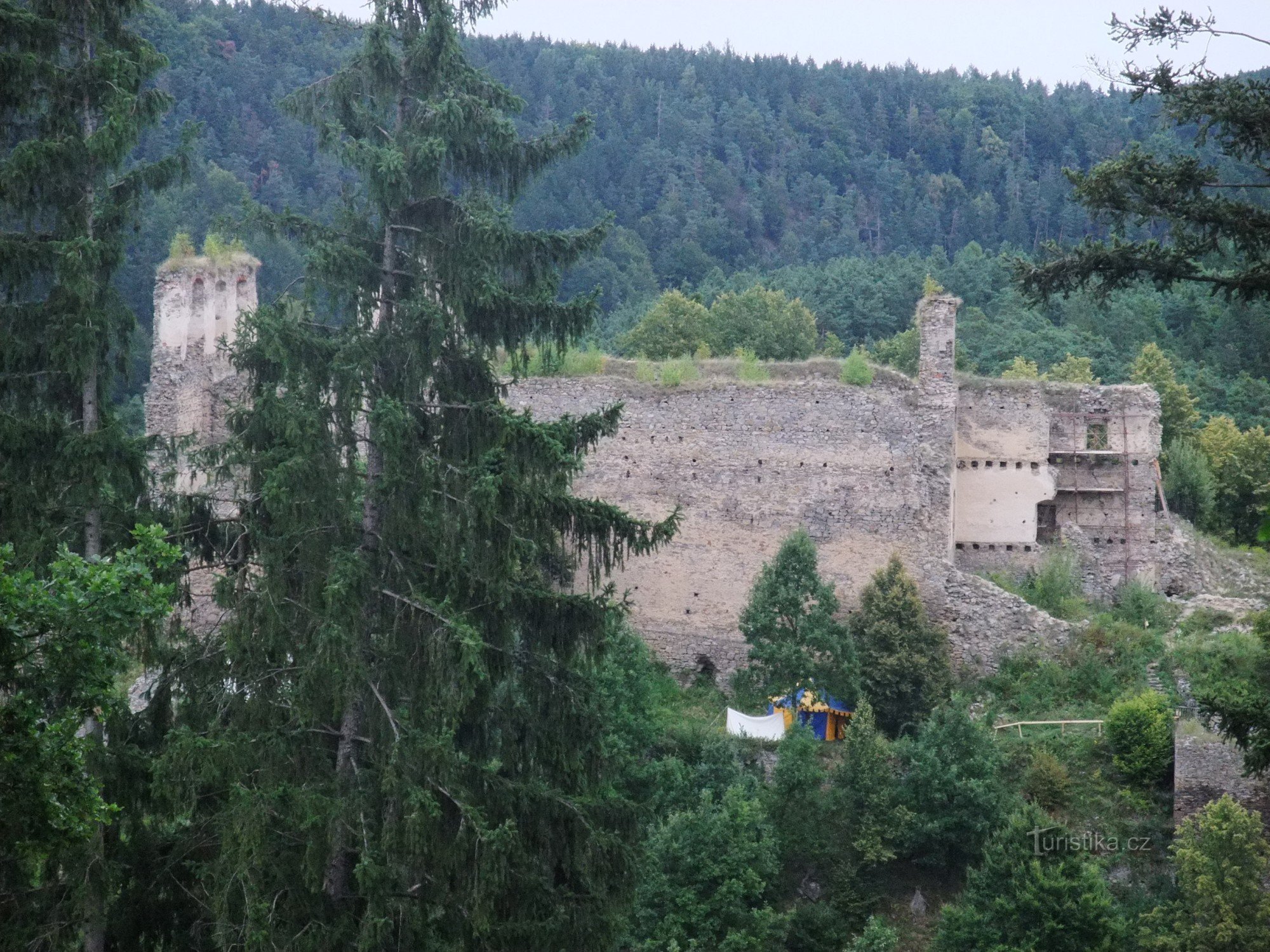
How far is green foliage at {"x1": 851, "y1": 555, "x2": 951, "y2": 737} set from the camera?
2727cm

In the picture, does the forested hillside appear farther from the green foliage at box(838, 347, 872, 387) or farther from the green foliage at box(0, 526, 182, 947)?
the green foliage at box(0, 526, 182, 947)

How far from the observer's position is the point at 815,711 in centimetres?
2736

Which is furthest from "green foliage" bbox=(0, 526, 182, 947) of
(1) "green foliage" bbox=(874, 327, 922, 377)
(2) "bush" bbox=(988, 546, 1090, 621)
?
(1) "green foliage" bbox=(874, 327, 922, 377)

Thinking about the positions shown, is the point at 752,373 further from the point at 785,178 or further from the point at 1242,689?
the point at 785,178

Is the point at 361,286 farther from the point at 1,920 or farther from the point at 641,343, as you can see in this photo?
the point at 641,343

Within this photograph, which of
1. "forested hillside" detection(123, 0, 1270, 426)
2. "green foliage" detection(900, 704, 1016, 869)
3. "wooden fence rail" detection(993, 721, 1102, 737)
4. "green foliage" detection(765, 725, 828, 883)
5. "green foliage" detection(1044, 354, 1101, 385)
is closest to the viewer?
"green foliage" detection(900, 704, 1016, 869)

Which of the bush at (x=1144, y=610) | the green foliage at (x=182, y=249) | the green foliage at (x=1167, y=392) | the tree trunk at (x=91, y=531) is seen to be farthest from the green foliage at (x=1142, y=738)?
the green foliage at (x=182, y=249)

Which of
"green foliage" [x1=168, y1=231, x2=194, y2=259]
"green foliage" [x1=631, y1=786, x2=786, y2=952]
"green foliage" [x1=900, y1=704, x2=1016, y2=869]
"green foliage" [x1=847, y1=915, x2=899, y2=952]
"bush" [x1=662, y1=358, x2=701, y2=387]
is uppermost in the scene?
"green foliage" [x1=168, y1=231, x2=194, y2=259]

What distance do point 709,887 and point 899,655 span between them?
559cm

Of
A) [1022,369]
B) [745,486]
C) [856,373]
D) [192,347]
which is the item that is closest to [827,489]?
[745,486]

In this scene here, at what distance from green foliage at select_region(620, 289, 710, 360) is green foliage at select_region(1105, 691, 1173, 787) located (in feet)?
52.8

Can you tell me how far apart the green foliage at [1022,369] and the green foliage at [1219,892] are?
69.9ft

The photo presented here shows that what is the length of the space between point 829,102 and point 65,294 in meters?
70.8

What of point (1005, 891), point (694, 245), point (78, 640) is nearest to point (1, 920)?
point (78, 640)
